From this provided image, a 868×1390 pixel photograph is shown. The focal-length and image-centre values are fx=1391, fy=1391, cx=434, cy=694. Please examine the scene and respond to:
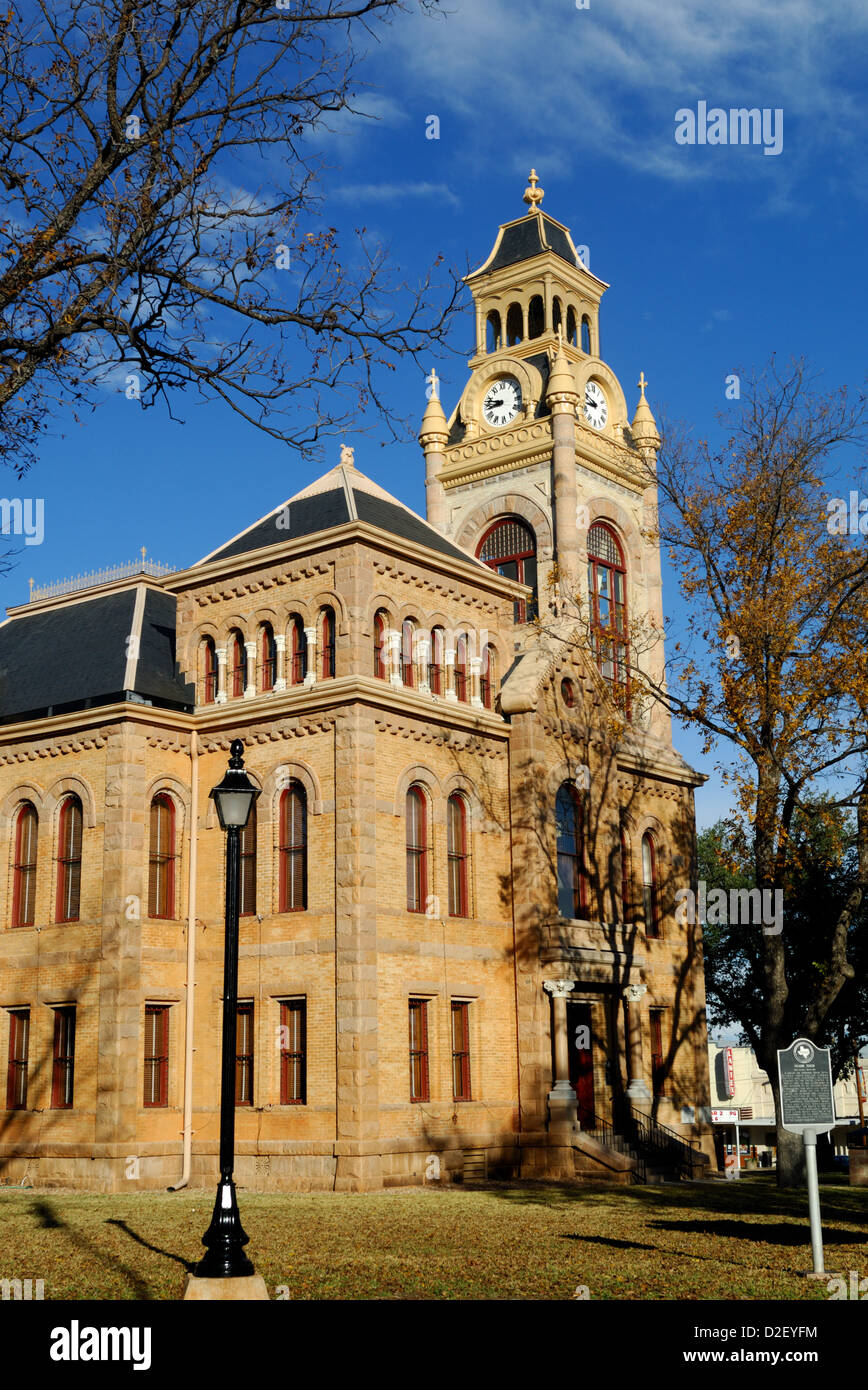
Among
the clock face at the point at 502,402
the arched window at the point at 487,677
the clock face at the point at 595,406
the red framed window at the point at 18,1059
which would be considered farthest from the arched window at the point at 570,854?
the clock face at the point at 502,402

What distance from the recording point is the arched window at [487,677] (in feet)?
105

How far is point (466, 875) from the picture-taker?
2992 centimetres

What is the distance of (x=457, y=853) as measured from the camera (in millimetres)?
29797

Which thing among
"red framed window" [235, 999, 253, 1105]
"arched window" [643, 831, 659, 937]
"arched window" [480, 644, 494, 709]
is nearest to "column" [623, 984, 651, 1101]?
"arched window" [643, 831, 659, 937]

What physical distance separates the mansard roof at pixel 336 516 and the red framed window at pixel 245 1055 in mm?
9615

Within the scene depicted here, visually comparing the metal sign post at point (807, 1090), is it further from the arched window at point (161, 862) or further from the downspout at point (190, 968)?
the arched window at point (161, 862)

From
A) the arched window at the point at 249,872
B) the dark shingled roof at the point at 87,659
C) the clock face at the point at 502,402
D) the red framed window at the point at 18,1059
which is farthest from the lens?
the clock face at the point at 502,402

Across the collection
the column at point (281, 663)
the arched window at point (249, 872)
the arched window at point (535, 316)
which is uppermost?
the arched window at point (535, 316)

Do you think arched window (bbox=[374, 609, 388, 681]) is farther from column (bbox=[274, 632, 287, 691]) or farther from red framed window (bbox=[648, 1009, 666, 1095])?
red framed window (bbox=[648, 1009, 666, 1095])

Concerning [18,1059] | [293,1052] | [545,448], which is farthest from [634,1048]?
[545,448]

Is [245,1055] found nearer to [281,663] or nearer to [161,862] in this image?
[161,862]

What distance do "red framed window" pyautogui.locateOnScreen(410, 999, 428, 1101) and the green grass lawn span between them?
2.58m

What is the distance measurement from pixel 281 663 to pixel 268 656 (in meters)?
0.81

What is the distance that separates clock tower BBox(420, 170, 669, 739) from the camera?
4125 centimetres
